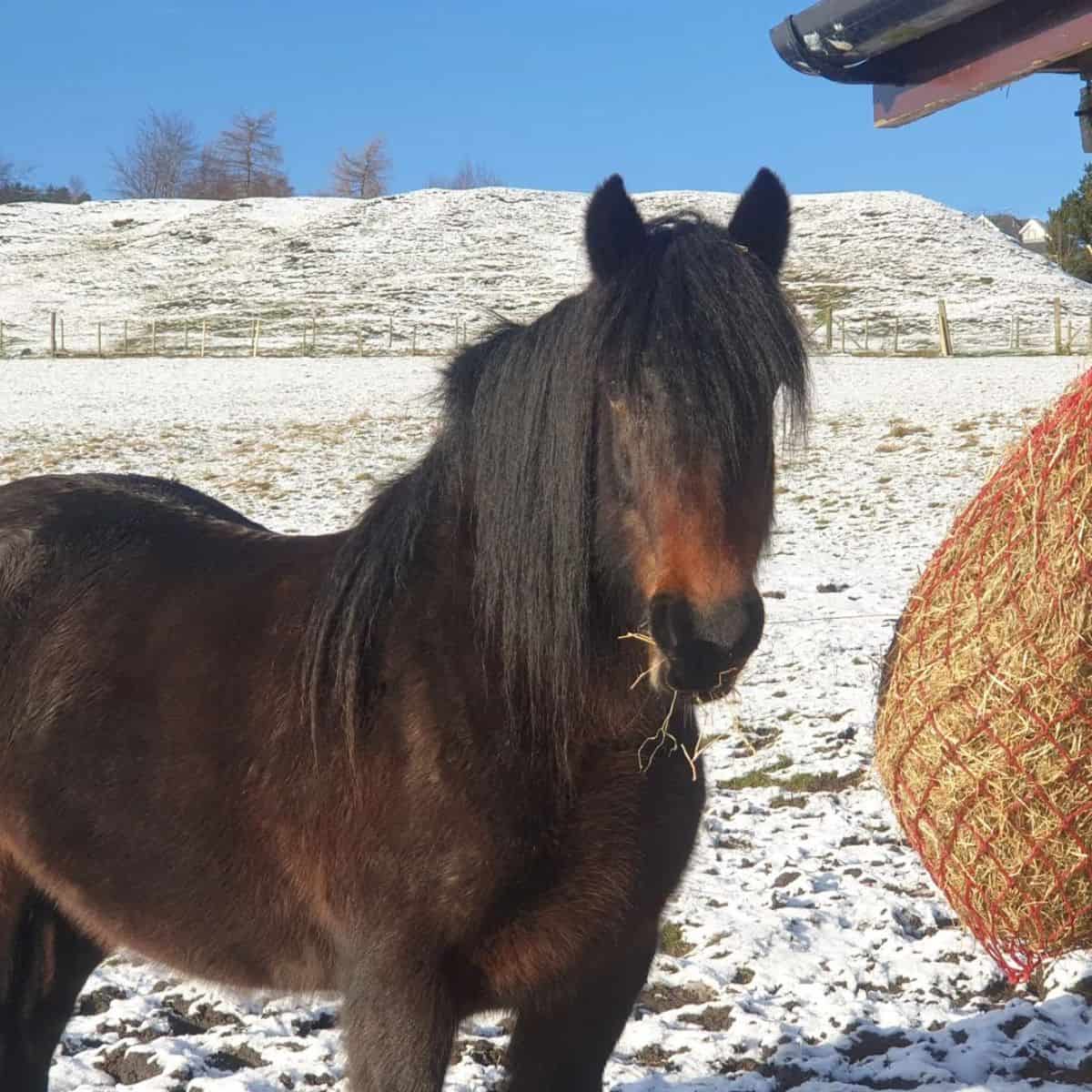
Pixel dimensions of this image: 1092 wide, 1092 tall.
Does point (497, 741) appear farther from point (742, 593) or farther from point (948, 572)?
point (948, 572)

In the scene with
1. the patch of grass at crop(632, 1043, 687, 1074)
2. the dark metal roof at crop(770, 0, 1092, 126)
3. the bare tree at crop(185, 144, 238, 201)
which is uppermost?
the bare tree at crop(185, 144, 238, 201)

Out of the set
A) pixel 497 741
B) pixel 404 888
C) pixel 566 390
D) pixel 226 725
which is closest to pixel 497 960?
pixel 404 888

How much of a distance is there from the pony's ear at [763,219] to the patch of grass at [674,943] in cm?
260

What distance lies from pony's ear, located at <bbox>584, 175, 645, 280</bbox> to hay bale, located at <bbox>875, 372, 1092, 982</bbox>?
107cm

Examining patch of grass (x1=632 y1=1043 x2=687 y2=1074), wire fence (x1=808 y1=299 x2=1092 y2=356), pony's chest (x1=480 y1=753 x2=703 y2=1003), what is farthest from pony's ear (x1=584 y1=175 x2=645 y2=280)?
wire fence (x1=808 y1=299 x2=1092 y2=356)

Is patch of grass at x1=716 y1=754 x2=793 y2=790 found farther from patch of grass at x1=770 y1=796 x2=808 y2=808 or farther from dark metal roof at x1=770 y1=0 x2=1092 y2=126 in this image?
dark metal roof at x1=770 y1=0 x2=1092 y2=126

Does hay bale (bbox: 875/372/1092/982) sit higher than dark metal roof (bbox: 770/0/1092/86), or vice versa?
→ dark metal roof (bbox: 770/0/1092/86)

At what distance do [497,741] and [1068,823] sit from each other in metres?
1.26

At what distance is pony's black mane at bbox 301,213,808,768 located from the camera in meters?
2.09

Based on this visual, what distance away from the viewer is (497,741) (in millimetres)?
2309

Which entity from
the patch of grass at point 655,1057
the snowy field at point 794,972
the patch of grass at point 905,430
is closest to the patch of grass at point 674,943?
the snowy field at point 794,972

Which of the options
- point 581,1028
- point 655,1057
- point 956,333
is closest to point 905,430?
point 655,1057

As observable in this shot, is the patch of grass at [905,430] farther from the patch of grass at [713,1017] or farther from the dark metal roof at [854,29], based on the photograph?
the dark metal roof at [854,29]

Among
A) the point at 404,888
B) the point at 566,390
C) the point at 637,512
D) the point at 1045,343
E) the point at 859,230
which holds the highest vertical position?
the point at 859,230
